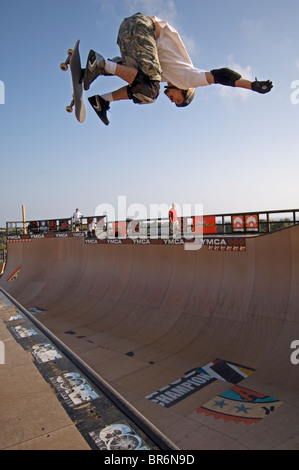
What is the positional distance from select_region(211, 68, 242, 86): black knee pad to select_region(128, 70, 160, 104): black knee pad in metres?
0.80

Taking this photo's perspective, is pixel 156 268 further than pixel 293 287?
Yes

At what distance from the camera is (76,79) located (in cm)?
448

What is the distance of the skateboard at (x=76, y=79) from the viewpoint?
14.3 ft

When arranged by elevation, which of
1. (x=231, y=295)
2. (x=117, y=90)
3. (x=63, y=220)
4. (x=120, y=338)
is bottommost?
(x=120, y=338)

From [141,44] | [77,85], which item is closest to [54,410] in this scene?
[77,85]

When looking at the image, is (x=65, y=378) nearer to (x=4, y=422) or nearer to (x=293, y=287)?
(x=4, y=422)

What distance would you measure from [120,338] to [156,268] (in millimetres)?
3593

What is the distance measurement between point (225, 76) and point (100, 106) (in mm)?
1860

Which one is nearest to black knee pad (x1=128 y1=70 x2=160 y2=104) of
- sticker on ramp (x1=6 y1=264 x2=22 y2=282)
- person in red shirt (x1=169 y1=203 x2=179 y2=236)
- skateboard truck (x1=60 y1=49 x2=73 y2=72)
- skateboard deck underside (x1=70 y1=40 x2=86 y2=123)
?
skateboard deck underside (x1=70 y1=40 x2=86 y2=123)

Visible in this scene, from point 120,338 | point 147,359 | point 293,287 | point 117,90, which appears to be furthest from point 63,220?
point 117,90

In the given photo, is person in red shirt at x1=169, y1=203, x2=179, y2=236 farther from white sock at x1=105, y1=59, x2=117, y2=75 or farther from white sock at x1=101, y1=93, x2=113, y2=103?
white sock at x1=105, y1=59, x2=117, y2=75

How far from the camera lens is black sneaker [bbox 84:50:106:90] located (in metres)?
4.23

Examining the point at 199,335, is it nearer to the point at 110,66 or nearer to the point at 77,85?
the point at 77,85
